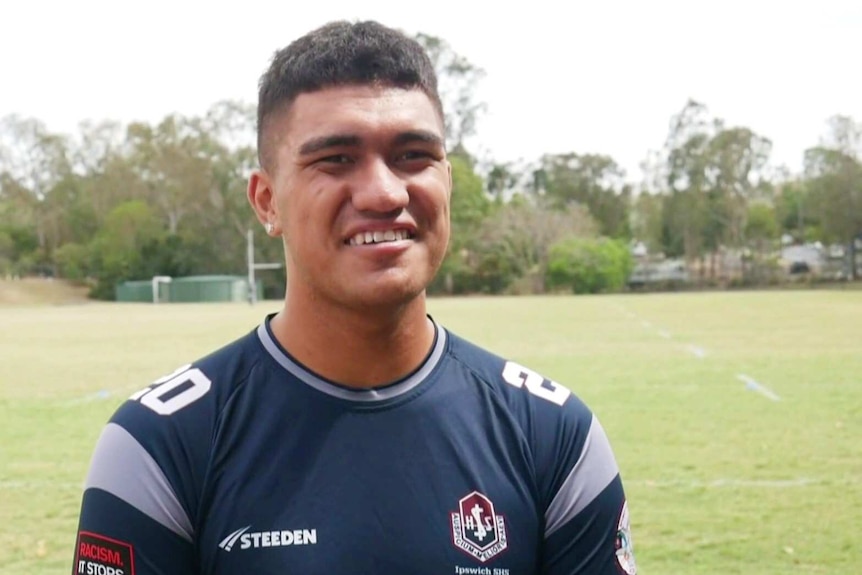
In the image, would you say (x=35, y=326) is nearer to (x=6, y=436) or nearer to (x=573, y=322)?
(x=573, y=322)

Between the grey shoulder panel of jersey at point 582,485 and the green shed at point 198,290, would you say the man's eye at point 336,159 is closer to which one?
the grey shoulder panel of jersey at point 582,485

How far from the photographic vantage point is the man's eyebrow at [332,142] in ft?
6.20

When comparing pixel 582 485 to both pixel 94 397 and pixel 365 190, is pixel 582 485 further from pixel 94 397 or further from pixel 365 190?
pixel 94 397

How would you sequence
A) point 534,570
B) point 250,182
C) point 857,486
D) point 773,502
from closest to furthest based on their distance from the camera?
point 534,570
point 250,182
point 773,502
point 857,486

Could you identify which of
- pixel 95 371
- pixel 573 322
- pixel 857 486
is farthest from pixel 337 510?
pixel 573 322

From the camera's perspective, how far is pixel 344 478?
6.27 feet

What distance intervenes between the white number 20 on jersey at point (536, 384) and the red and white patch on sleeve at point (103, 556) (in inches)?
29.0

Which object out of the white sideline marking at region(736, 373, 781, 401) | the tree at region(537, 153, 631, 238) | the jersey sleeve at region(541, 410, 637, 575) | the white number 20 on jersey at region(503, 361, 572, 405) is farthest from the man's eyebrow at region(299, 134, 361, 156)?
the tree at region(537, 153, 631, 238)

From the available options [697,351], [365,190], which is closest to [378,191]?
[365,190]

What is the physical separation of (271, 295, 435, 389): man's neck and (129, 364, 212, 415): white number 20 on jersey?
173mm

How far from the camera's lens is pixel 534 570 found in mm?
1972

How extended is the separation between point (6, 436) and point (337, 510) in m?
8.88

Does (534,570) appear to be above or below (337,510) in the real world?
below

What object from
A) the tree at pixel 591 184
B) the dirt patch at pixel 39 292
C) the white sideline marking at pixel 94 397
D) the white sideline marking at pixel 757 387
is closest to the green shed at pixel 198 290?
the dirt patch at pixel 39 292
